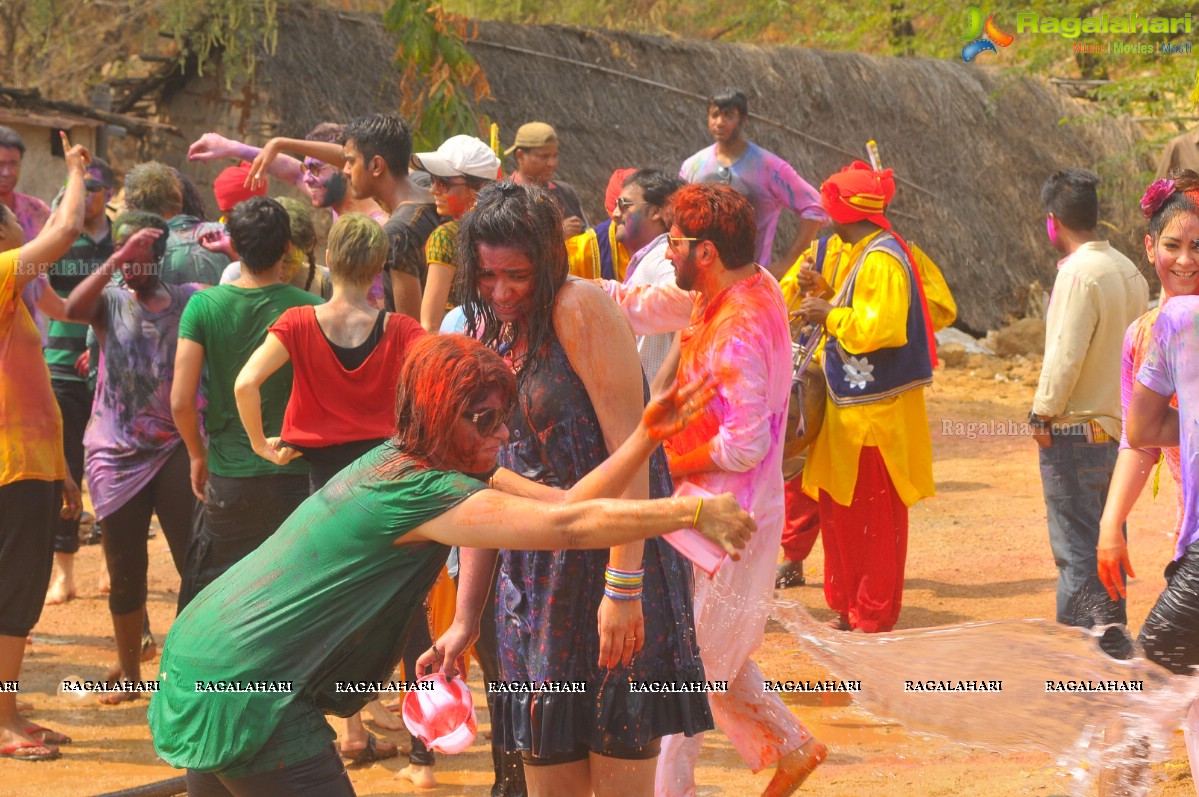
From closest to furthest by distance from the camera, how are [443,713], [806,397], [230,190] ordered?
[443,713], [806,397], [230,190]

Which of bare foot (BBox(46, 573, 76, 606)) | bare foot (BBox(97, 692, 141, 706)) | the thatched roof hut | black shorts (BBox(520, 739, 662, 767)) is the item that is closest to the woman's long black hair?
black shorts (BBox(520, 739, 662, 767))

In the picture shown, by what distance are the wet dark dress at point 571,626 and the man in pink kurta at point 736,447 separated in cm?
61

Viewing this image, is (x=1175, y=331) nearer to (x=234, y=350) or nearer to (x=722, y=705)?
(x=722, y=705)

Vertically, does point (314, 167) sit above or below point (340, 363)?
above

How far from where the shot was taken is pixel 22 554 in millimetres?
5211

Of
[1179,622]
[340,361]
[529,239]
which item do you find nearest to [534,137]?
[340,361]

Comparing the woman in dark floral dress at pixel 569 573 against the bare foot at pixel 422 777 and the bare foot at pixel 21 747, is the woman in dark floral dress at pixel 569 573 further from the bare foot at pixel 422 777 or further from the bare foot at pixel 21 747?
the bare foot at pixel 21 747

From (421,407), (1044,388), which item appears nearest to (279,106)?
(1044,388)

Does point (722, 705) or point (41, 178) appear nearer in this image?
point (722, 705)

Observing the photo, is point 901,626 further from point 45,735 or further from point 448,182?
point 45,735

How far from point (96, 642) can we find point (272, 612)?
4.64m

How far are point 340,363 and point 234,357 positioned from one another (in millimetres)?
629

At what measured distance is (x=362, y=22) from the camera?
1272cm

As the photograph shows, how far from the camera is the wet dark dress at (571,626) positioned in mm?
3248
